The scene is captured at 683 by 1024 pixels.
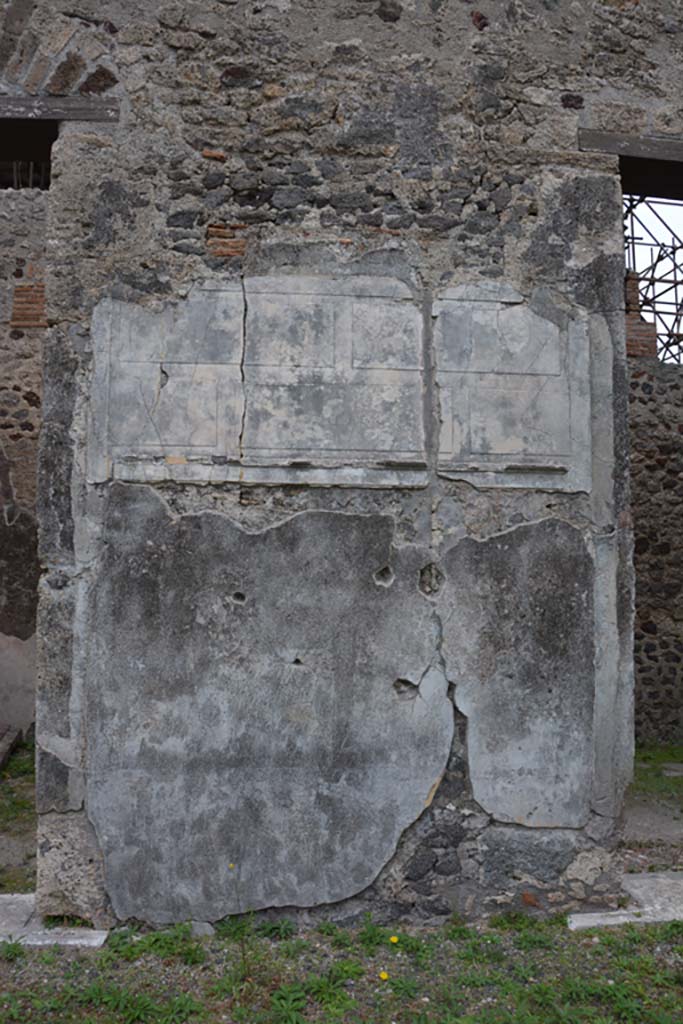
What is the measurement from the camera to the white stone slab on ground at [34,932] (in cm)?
324

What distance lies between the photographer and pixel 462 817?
3545 mm

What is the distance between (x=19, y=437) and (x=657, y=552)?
5.93 m

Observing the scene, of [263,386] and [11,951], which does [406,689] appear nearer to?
[263,386]

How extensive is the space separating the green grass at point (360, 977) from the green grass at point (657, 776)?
294 cm

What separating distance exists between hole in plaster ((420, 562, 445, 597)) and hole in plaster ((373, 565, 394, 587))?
125 mm

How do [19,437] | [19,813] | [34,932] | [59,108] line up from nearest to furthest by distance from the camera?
[34,932] < [59,108] < [19,813] < [19,437]

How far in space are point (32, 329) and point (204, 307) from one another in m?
5.28

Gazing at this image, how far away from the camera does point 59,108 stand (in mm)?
3668

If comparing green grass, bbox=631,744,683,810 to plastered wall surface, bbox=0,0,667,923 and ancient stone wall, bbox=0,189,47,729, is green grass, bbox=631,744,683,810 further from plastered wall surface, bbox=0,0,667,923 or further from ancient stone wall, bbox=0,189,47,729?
ancient stone wall, bbox=0,189,47,729

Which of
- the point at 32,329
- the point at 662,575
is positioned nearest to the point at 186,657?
the point at 32,329

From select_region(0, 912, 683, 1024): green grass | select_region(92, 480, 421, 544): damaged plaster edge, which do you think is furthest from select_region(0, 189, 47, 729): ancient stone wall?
select_region(0, 912, 683, 1024): green grass

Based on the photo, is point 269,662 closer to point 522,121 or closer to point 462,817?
point 462,817

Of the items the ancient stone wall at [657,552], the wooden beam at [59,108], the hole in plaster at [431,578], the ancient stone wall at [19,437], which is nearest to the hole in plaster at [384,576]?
the hole in plaster at [431,578]

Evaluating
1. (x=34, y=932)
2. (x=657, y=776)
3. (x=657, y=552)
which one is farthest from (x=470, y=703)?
(x=657, y=552)
